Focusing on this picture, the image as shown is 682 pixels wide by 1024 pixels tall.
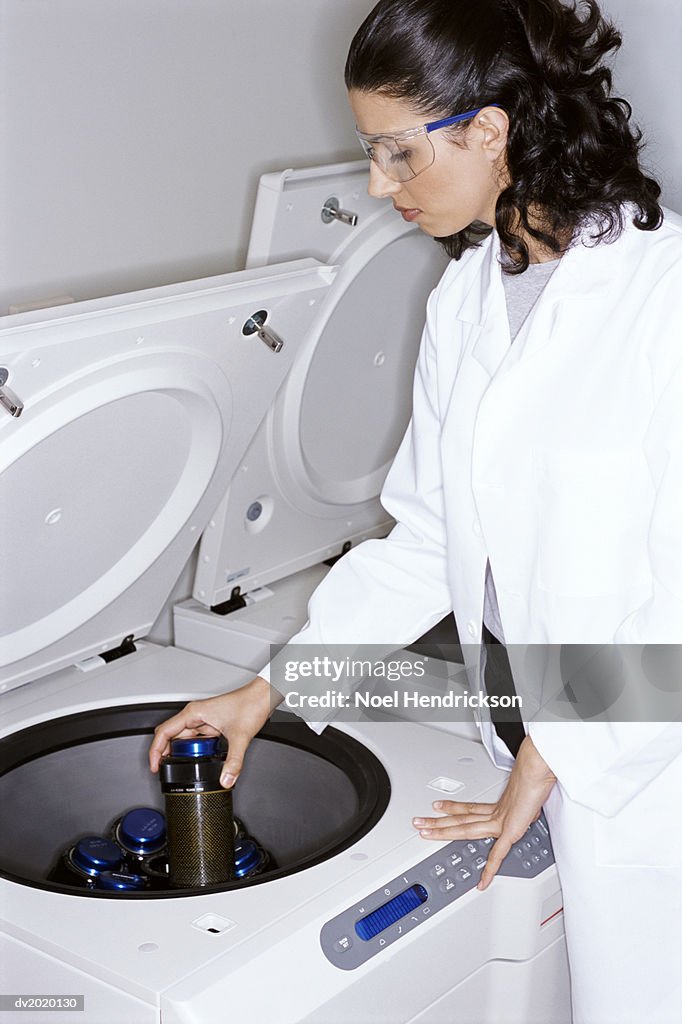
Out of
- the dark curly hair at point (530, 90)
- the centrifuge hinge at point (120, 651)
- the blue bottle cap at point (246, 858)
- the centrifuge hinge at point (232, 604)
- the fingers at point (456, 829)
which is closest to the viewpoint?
the dark curly hair at point (530, 90)

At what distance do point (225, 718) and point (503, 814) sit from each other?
1.20 feet

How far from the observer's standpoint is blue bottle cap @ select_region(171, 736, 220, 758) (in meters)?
1.48

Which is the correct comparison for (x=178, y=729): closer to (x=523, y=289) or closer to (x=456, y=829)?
(x=456, y=829)

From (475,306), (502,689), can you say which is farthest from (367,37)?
(502,689)

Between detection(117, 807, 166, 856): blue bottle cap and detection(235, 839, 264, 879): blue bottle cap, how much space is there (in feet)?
0.34

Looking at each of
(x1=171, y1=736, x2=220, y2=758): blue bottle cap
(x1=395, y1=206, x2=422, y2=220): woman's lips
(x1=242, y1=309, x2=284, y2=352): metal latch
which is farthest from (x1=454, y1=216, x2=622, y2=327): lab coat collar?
(x1=171, y1=736, x2=220, y2=758): blue bottle cap

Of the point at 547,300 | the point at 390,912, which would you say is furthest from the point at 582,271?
the point at 390,912

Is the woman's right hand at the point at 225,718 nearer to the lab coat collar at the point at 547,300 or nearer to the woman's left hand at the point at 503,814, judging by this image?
the woman's left hand at the point at 503,814

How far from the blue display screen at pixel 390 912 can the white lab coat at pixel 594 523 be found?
7.1 inches

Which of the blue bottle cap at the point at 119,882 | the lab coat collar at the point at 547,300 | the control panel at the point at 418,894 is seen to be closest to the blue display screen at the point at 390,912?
the control panel at the point at 418,894

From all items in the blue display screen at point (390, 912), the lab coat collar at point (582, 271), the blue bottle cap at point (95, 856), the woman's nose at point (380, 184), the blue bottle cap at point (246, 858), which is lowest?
the blue bottle cap at point (246, 858)

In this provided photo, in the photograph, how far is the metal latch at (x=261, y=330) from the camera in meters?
1.66

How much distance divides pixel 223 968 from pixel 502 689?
53 cm

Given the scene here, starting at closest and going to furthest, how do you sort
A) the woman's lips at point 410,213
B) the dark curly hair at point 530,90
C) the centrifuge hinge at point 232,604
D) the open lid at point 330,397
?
1. the dark curly hair at point 530,90
2. the woman's lips at point 410,213
3. the open lid at point 330,397
4. the centrifuge hinge at point 232,604
